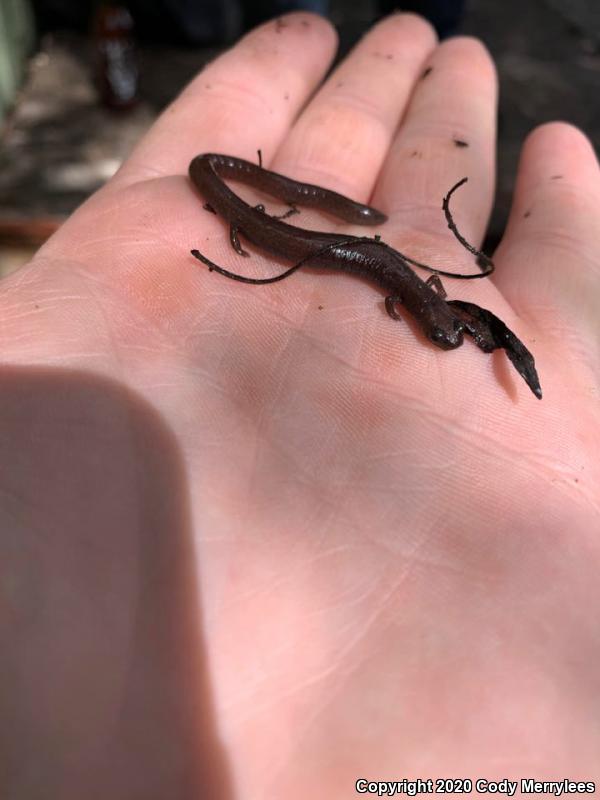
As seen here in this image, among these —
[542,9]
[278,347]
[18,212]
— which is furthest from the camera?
[542,9]

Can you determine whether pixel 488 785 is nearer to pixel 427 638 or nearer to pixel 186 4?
pixel 427 638

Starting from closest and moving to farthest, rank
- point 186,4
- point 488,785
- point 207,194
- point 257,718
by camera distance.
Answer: point 488,785 < point 257,718 < point 207,194 < point 186,4

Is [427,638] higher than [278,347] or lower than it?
lower

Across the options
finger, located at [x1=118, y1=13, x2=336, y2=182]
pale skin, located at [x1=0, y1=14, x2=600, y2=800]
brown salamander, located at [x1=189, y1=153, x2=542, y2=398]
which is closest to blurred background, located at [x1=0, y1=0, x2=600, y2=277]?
finger, located at [x1=118, y1=13, x2=336, y2=182]

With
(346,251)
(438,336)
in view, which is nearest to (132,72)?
(346,251)

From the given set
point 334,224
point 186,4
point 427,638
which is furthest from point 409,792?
point 186,4

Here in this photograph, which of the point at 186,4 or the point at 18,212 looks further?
the point at 186,4

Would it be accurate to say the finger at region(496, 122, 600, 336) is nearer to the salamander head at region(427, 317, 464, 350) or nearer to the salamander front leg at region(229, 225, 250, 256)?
the salamander head at region(427, 317, 464, 350)
